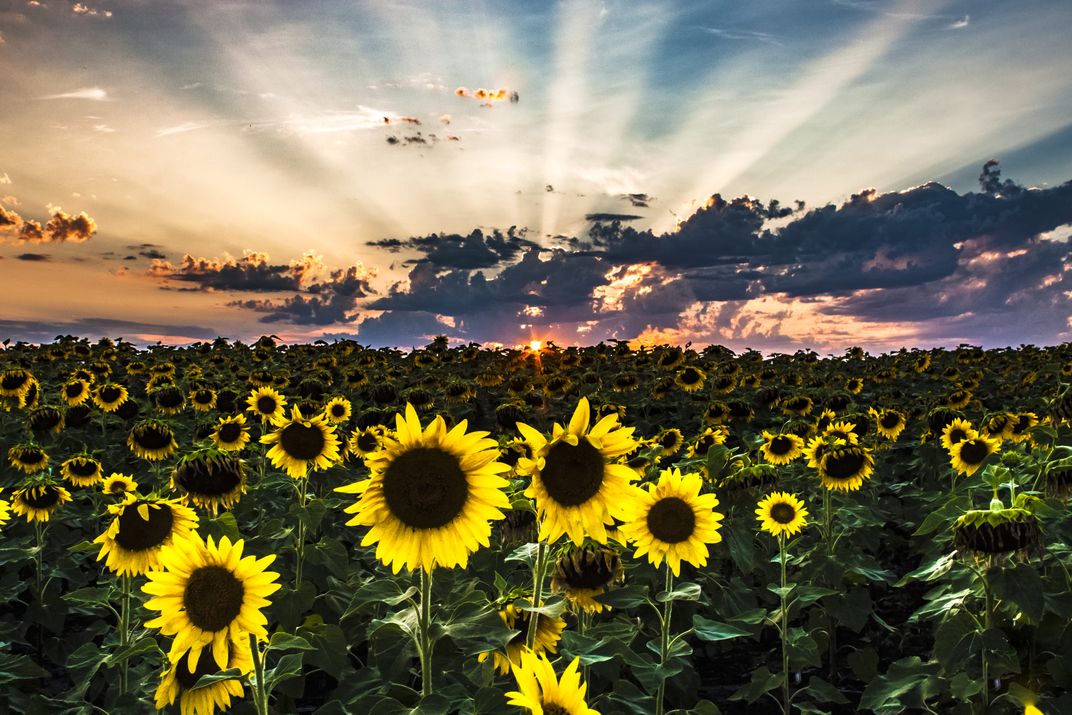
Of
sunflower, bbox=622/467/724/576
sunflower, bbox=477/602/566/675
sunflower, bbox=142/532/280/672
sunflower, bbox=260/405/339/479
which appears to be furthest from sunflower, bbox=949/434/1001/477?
sunflower, bbox=142/532/280/672

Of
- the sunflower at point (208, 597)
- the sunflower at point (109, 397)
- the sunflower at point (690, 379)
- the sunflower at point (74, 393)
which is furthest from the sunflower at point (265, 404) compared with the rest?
the sunflower at point (690, 379)

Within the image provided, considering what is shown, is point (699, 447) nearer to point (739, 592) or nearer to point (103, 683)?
point (739, 592)

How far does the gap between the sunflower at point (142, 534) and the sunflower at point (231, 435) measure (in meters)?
3.14

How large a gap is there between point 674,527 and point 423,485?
1.95m

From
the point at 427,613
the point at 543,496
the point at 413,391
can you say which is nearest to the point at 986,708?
the point at 543,496

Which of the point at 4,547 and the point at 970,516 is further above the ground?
the point at 970,516

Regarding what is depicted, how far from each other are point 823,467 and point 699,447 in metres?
1.36

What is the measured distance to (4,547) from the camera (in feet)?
20.7

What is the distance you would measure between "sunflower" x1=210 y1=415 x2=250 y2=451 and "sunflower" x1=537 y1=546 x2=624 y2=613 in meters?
4.94

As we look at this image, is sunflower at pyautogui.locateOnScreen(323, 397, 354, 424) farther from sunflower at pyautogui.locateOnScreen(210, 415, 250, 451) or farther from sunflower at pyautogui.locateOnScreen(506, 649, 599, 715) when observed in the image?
sunflower at pyautogui.locateOnScreen(506, 649, 599, 715)

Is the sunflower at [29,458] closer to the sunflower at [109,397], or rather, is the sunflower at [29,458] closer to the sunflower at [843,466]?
the sunflower at [109,397]

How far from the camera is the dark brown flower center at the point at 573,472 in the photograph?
3.34 metres

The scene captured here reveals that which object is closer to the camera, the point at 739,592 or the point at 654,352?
the point at 739,592

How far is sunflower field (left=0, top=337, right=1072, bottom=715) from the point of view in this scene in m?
3.27
